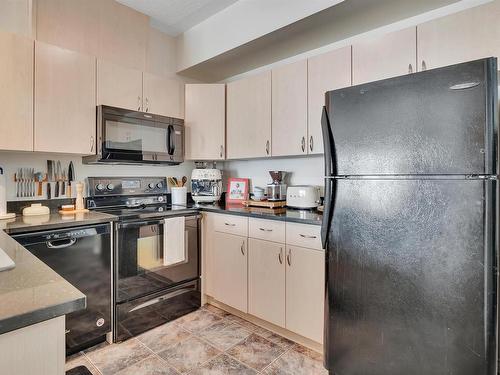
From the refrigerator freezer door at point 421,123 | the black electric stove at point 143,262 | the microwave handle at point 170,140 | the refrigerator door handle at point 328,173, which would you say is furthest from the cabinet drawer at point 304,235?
the microwave handle at point 170,140

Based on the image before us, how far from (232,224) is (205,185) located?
70cm

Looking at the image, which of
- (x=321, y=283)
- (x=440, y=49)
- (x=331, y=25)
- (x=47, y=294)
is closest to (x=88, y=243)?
(x=47, y=294)

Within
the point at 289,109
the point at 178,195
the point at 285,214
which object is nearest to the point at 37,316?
the point at 285,214

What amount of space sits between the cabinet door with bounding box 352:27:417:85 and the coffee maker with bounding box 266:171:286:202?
3.24ft

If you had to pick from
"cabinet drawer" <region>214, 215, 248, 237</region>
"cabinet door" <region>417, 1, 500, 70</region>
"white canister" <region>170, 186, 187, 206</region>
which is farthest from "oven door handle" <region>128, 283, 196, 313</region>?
"cabinet door" <region>417, 1, 500, 70</region>

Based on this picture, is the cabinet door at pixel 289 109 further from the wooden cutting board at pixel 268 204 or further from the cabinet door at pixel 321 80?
the wooden cutting board at pixel 268 204

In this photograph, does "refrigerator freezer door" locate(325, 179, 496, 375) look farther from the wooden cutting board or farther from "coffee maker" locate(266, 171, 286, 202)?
"coffee maker" locate(266, 171, 286, 202)

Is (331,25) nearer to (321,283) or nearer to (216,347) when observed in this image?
(321,283)

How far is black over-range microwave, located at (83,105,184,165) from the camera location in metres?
2.24

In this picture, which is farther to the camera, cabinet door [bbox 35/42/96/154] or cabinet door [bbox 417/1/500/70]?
cabinet door [bbox 35/42/96/154]

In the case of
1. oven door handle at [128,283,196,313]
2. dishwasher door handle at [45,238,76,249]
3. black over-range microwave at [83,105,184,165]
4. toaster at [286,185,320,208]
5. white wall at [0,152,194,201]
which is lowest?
oven door handle at [128,283,196,313]

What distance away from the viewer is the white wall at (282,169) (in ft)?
8.21

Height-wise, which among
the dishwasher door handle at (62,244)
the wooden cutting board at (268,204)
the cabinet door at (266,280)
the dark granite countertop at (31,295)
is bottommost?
the cabinet door at (266,280)

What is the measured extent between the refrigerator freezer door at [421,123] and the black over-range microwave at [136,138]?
5.53ft
